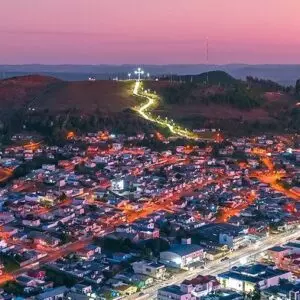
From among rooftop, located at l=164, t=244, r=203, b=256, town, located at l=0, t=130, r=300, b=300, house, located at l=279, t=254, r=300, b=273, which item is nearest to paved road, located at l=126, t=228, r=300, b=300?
town, located at l=0, t=130, r=300, b=300

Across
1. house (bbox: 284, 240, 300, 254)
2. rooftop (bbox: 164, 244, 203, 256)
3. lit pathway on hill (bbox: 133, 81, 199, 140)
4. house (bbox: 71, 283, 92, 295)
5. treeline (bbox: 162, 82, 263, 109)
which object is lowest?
house (bbox: 71, 283, 92, 295)

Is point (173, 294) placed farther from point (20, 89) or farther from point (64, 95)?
point (20, 89)

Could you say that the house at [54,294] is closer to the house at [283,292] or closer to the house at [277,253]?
the house at [283,292]

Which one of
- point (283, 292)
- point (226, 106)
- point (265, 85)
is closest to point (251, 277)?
point (283, 292)

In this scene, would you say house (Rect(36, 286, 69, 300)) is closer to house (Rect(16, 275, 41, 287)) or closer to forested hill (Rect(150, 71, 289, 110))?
house (Rect(16, 275, 41, 287))

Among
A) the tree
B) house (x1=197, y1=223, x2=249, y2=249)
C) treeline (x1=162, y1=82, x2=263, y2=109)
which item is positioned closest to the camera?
the tree

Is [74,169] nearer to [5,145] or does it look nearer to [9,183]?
[9,183]

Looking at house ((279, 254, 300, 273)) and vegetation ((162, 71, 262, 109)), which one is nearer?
house ((279, 254, 300, 273))

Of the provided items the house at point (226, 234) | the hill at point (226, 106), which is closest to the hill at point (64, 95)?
the hill at point (226, 106)
